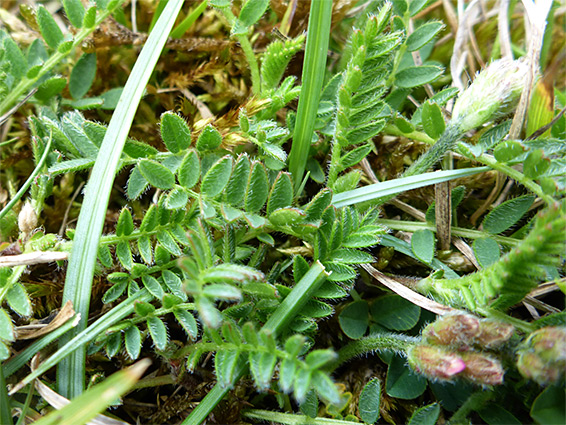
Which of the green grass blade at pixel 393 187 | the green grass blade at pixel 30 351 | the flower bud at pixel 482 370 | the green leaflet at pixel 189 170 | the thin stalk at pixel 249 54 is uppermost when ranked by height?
the thin stalk at pixel 249 54

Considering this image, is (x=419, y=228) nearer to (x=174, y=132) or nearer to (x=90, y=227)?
(x=174, y=132)

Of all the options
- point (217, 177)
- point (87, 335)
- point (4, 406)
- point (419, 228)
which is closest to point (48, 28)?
point (217, 177)

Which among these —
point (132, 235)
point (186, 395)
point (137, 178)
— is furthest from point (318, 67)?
point (186, 395)

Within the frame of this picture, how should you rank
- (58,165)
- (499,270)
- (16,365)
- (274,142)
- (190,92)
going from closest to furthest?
(499,270) → (16,365) → (58,165) → (274,142) → (190,92)

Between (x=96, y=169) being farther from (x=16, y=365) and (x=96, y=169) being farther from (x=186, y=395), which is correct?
(x=186, y=395)

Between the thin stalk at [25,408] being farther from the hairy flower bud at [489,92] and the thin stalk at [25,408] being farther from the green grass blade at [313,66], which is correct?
the hairy flower bud at [489,92]

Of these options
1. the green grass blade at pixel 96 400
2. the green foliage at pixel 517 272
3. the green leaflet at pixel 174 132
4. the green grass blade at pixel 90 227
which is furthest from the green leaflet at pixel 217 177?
the green foliage at pixel 517 272
